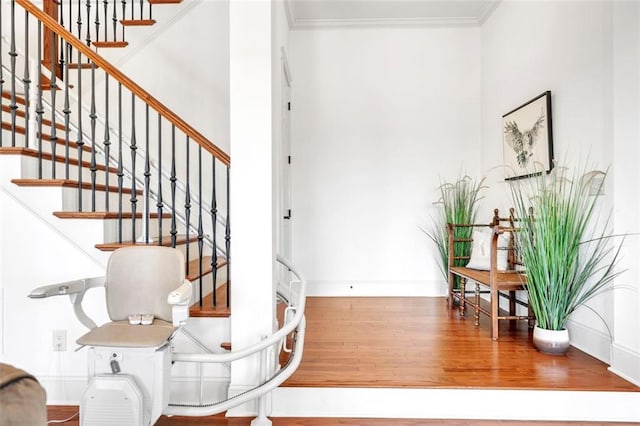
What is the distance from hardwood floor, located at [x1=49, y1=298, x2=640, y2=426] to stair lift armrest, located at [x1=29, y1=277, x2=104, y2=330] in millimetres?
655

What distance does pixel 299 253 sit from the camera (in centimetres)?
430

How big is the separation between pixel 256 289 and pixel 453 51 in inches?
143

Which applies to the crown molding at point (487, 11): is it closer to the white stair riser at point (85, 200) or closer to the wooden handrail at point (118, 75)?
the wooden handrail at point (118, 75)

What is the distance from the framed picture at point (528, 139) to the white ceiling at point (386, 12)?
126 centimetres

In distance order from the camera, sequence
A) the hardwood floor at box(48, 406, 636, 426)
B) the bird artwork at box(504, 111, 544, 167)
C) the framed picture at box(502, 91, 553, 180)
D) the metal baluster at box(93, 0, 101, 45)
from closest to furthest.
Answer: the hardwood floor at box(48, 406, 636, 426)
the framed picture at box(502, 91, 553, 180)
the bird artwork at box(504, 111, 544, 167)
the metal baluster at box(93, 0, 101, 45)

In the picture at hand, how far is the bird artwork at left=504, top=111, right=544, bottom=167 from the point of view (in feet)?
10.4

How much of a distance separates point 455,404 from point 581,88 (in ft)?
7.49

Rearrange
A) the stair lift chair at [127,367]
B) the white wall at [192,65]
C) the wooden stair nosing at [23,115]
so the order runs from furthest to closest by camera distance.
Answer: the white wall at [192,65] → the wooden stair nosing at [23,115] → the stair lift chair at [127,367]

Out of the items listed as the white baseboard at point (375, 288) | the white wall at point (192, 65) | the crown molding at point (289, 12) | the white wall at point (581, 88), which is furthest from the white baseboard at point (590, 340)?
the crown molding at point (289, 12)

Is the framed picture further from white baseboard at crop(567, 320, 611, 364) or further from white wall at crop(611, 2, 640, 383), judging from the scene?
white baseboard at crop(567, 320, 611, 364)

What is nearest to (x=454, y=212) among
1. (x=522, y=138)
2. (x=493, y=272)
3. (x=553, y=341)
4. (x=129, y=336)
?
(x=522, y=138)

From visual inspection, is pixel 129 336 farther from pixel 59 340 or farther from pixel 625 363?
pixel 625 363

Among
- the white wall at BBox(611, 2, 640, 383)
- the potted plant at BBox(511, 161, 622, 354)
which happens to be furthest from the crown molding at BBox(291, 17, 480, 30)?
the potted plant at BBox(511, 161, 622, 354)

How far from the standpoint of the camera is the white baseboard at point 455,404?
2.03 metres
